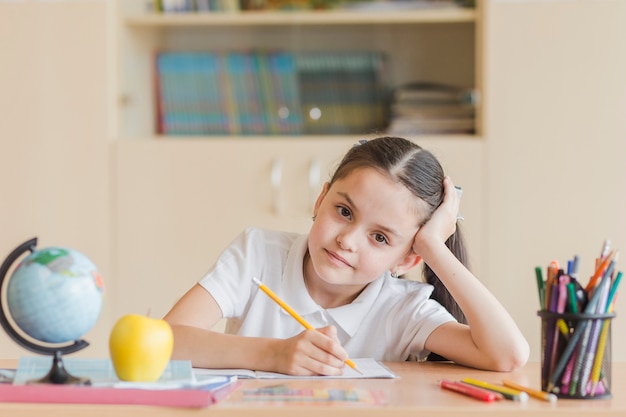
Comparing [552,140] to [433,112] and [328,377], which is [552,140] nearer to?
[433,112]

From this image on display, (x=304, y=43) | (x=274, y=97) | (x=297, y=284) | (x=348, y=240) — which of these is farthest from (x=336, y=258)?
(x=304, y=43)

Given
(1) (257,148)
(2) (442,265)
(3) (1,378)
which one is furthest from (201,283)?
(1) (257,148)

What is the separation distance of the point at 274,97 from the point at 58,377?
204 centimetres

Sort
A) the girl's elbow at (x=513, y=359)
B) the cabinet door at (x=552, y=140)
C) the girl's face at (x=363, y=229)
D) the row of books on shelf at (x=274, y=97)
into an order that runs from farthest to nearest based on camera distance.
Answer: the row of books on shelf at (x=274, y=97) → the cabinet door at (x=552, y=140) → the girl's face at (x=363, y=229) → the girl's elbow at (x=513, y=359)

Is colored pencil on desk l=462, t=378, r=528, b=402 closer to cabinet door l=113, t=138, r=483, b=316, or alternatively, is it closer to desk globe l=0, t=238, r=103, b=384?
desk globe l=0, t=238, r=103, b=384

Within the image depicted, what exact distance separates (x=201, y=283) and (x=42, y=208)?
4.48 ft

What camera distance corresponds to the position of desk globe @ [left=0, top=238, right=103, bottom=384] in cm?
101

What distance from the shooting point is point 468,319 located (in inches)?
56.4

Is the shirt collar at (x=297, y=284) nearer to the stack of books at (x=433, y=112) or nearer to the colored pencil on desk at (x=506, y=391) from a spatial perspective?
the colored pencil on desk at (x=506, y=391)

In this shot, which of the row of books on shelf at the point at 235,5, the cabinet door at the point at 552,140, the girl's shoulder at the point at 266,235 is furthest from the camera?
the row of books on shelf at the point at 235,5

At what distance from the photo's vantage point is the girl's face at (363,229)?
4.80ft

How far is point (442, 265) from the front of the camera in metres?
1.46

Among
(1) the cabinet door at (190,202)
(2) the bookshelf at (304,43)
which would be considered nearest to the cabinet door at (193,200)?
(1) the cabinet door at (190,202)

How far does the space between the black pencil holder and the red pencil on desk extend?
0.08 m
